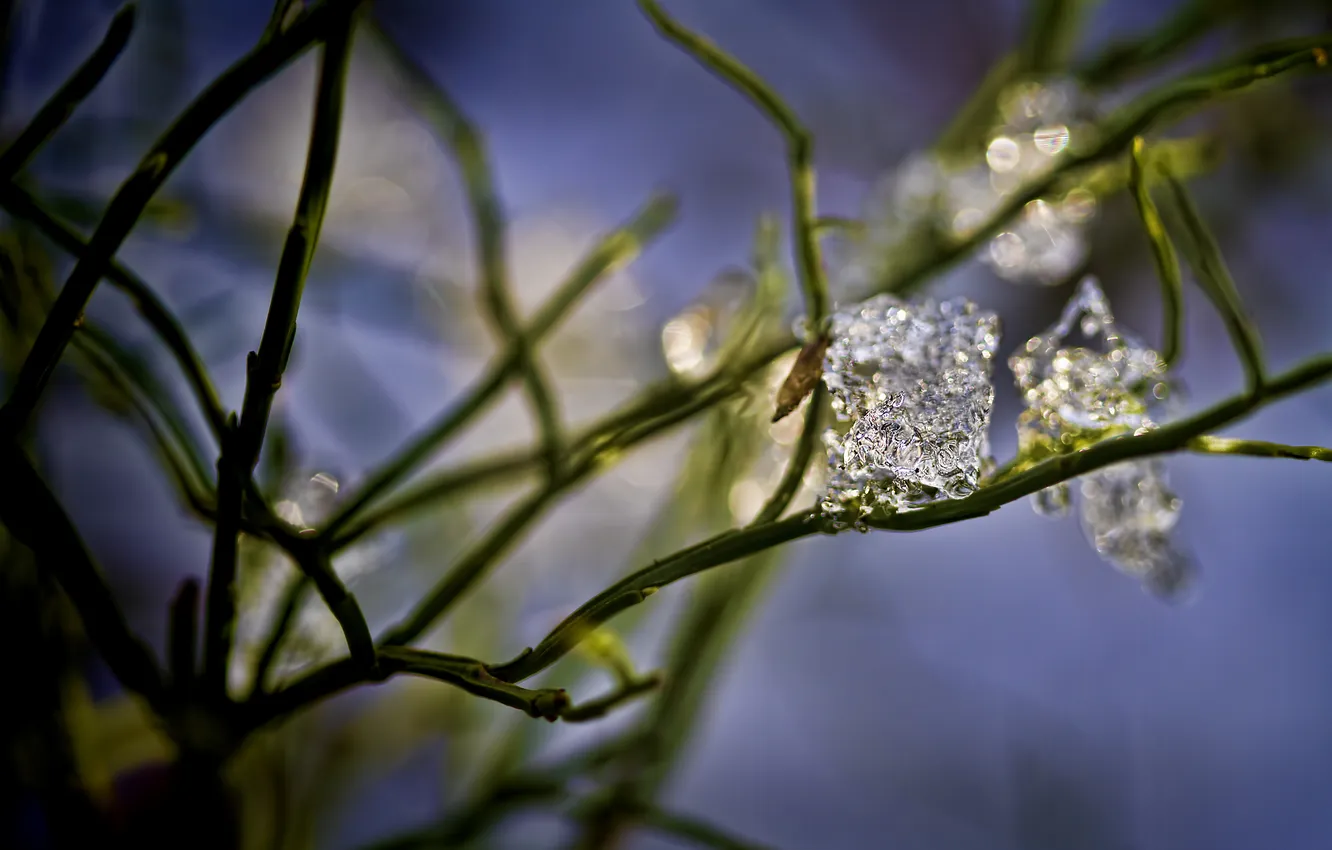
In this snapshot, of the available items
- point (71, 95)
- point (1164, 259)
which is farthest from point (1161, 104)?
point (71, 95)

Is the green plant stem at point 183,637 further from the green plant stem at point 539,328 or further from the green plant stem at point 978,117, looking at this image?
the green plant stem at point 978,117

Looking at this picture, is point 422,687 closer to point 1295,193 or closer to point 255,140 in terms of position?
point 255,140

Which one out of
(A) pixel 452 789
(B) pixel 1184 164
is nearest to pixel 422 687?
(A) pixel 452 789

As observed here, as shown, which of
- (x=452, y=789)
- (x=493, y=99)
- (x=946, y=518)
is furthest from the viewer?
(x=493, y=99)

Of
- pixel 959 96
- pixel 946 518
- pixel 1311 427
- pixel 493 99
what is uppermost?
pixel 959 96

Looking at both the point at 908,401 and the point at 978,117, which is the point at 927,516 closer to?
the point at 908,401

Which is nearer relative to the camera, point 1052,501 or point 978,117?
point 1052,501
